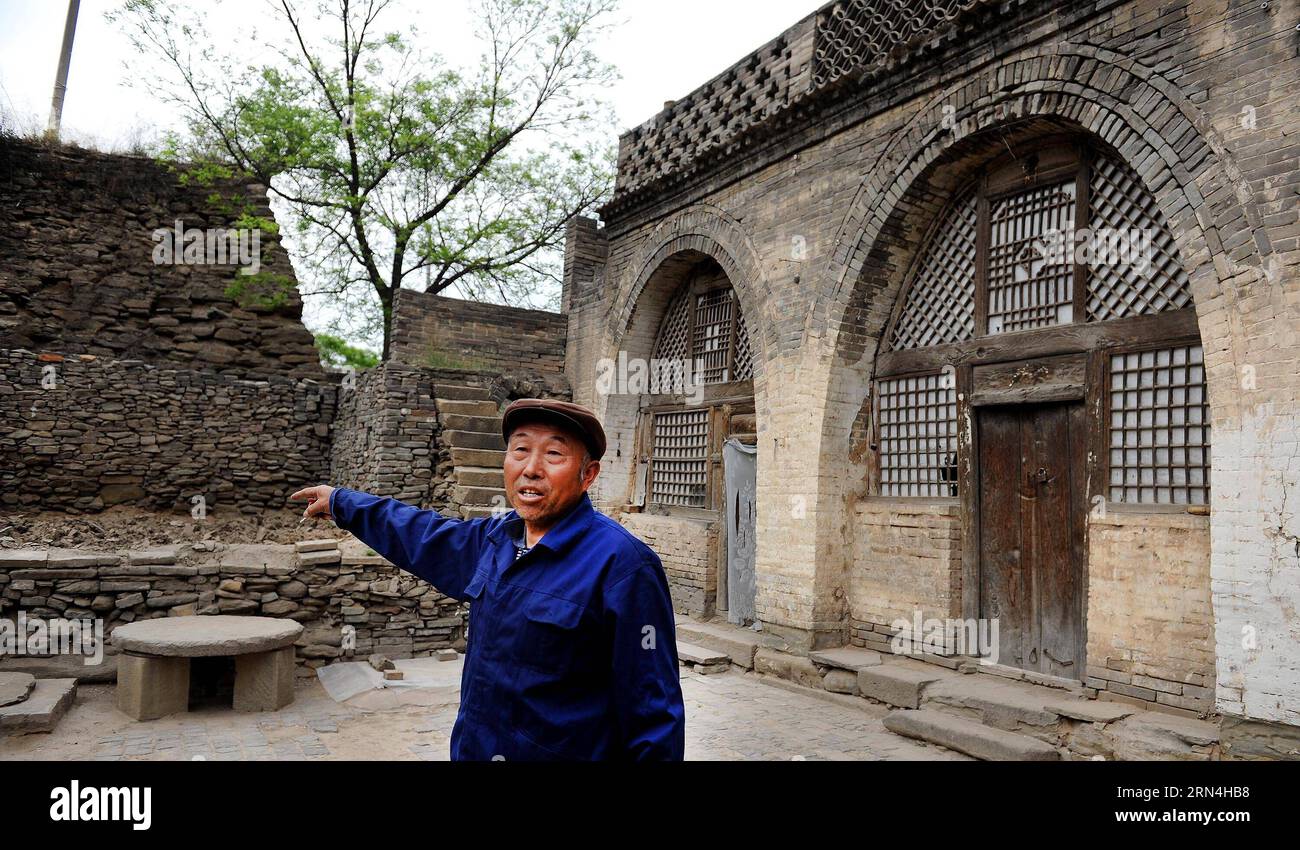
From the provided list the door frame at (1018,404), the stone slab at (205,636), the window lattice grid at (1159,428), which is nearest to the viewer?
the window lattice grid at (1159,428)

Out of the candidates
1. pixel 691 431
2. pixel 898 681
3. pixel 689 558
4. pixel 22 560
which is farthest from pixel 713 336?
pixel 22 560

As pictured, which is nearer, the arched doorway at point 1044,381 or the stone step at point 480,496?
the arched doorway at point 1044,381

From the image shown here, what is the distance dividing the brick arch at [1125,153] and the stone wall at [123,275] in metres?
10.5

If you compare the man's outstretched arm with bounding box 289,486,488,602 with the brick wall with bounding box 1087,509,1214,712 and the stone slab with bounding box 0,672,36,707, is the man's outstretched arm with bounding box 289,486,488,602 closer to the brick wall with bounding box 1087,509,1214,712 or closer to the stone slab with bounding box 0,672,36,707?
the stone slab with bounding box 0,672,36,707

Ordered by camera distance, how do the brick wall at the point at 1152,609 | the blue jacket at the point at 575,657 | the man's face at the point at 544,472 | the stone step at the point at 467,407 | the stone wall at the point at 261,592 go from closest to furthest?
the blue jacket at the point at 575,657, the man's face at the point at 544,472, the brick wall at the point at 1152,609, the stone wall at the point at 261,592, the stone step at the point at 467,407

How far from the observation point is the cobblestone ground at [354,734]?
560cm

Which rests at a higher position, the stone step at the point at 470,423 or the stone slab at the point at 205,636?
the stone step at the point at 470,423

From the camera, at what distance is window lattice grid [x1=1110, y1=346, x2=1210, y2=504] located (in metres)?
5.71

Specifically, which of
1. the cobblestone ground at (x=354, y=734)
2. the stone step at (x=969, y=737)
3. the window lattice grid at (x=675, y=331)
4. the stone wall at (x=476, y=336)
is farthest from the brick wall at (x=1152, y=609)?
the stone wall at (x=476, y=336)

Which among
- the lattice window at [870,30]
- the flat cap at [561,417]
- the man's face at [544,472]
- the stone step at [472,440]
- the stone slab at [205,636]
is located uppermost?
the lattice window at [870,30]

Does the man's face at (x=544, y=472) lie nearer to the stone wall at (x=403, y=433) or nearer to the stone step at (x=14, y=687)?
the stone step at (x=14, y=687)

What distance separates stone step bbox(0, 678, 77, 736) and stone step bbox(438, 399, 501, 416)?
5.83m

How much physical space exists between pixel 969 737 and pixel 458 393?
840 cm

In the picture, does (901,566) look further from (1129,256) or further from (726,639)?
(1129,256)
